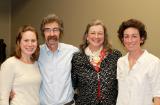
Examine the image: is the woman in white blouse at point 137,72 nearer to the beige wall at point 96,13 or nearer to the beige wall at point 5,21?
the beige wall at point 96,13

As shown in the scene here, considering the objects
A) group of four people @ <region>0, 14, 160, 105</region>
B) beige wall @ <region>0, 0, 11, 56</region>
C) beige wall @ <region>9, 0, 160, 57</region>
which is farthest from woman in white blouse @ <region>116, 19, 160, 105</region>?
beige wall @ <region>0, 0, 11, 56</region>

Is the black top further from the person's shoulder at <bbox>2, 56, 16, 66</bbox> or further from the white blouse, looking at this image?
the person's shoulder at <bbox>2, 56, 16, 66</bbox>

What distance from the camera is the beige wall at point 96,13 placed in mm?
3684

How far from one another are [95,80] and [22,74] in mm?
675

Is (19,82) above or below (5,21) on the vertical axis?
below

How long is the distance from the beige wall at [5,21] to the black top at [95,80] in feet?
15.0

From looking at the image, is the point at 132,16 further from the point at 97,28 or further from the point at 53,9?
the point at 53,9

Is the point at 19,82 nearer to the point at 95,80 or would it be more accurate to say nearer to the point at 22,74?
the point at 22,74

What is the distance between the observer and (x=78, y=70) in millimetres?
2805

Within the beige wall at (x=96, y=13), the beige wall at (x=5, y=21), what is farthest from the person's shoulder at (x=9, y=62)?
the beige wall at (x=5, y=21)

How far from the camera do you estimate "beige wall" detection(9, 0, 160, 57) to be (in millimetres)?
3684

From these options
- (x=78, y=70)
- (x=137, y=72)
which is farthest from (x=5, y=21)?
(x=137, y=72)

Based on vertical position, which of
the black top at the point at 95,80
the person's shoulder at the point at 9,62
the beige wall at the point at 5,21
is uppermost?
the beige wall at the point at 5,21

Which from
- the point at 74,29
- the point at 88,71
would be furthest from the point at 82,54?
the point at 74,29
